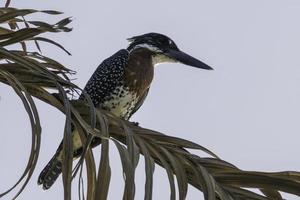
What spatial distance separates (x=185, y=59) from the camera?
5441 mm

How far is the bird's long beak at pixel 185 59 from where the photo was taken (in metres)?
4.95

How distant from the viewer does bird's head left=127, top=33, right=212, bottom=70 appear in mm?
5548

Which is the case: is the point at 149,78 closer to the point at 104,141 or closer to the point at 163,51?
the point at 163,51

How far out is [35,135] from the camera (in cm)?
187

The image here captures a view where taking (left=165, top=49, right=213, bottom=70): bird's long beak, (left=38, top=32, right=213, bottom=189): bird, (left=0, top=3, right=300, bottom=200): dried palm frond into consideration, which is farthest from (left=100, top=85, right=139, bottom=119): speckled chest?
(left=0, top=3, right=300, bottom=200): dried palm frond

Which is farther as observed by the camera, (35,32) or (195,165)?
(35,32)

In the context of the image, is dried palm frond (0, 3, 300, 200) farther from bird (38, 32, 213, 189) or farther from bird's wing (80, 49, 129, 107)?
bird's wing (80, 49, 129, 107)

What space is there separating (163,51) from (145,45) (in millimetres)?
207

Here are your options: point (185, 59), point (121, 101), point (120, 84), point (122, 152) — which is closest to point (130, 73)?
point (120, 84)

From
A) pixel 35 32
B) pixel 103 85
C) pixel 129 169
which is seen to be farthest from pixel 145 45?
pixel 129 169

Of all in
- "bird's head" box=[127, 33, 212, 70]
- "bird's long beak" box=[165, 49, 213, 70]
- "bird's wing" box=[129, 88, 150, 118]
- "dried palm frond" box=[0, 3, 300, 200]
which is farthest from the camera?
"bird's head" box=[127, 33, 212, 70]

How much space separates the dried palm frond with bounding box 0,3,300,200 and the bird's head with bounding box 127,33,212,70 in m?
3.24

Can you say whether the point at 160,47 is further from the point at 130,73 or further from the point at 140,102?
the point at 140,102

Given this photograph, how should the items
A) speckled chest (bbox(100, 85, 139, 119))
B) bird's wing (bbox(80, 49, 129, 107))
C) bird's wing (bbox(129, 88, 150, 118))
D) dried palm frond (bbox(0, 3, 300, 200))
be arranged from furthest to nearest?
1. bird's wing (bbox(129, 88, 150, 118))
2. bird's wing (bbox(80, 49, 129, 107))
3. speckled chest (bbox(100, 85, 139, 119))
4. dried palm frond (bbox(0, 3, 300, 200))
